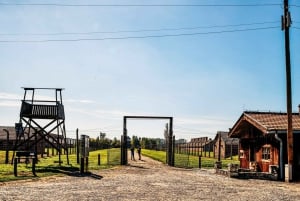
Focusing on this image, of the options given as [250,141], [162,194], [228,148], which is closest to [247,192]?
[162,194]

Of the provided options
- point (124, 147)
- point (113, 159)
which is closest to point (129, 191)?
point (124, 147)

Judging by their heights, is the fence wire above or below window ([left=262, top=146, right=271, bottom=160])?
below

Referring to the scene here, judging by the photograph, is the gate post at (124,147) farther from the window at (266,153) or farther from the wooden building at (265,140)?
the window at (266,153)

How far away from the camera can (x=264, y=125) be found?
78.3 ft

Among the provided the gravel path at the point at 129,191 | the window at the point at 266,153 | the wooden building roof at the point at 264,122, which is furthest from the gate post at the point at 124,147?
the gravel path at the point at 129,191

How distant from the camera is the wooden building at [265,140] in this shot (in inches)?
912

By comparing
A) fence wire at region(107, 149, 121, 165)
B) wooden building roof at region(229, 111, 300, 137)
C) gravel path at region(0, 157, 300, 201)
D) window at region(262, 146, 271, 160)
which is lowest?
fence wire at region(107, 149, 121, 165)

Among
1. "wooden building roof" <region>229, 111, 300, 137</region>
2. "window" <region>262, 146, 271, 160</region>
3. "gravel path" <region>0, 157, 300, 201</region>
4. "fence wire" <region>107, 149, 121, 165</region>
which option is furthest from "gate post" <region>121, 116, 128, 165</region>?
"gravel path" <region>0, 157, 300, 201</region>

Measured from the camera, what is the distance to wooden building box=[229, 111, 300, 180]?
76.0 feet

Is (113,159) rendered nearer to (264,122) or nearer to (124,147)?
(124,147)

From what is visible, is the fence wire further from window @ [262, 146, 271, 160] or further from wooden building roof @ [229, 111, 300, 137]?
window @ [262, 146, 271, 160]

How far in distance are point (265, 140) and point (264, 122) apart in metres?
1.72

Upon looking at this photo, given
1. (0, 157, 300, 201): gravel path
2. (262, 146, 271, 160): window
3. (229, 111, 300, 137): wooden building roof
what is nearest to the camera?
(0, 157, 300, 201): gravel path

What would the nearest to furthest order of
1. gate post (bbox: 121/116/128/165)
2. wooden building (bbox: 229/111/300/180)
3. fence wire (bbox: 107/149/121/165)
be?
wooden building (bbox: 229/111/300/180)
gate post (bbox: 121/116/128/165)
fence wire (bbox: 107/149/121/165)
